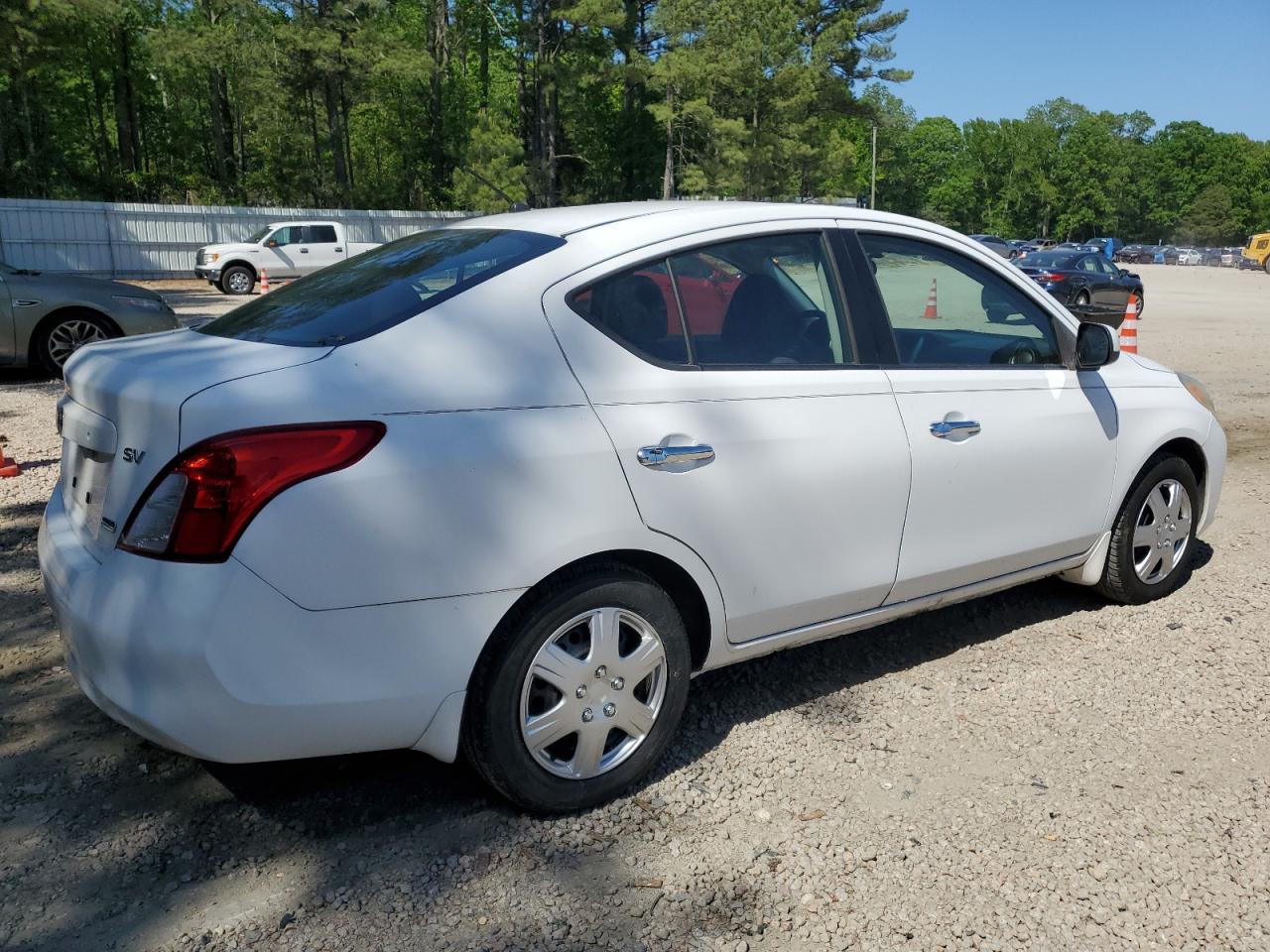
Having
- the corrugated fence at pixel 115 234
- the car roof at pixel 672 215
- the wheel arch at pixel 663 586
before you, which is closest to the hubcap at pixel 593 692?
the wheel arch at pixel 663 586

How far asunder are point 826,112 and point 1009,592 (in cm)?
5166

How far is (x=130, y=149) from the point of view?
45.1 m

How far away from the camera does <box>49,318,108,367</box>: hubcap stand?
996 cm

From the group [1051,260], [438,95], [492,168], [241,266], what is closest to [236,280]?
[241,266]

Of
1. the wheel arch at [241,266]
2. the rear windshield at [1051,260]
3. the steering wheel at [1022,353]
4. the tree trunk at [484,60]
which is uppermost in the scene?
the tree trunk at [484,60]

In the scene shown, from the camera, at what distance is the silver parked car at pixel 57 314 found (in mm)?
9773

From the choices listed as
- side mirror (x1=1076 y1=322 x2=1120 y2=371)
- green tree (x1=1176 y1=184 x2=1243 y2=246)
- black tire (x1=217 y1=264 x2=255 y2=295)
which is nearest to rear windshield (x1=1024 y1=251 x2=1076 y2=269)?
black tire (x1=217 y1=264 x2=255 y2=295)

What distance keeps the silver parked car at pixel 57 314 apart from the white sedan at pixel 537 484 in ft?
24.2

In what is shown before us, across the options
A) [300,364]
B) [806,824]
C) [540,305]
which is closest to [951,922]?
[806,824]

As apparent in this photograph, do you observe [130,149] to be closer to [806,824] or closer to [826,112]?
[826,112]

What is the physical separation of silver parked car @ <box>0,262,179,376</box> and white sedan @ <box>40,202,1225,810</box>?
24.2 feet

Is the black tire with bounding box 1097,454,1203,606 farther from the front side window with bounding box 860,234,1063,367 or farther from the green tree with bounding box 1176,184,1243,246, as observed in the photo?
the green tree with bounding box 1176,184,1243,246

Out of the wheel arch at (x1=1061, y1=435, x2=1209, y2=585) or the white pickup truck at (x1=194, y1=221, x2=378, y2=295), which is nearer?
the wheel arch at (x1=1061, y1=435, x2=1209, y2=585)

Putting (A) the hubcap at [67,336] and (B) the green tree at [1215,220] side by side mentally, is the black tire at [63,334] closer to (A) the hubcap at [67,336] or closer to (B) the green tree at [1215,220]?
(A) the hubcap at [67,336]
